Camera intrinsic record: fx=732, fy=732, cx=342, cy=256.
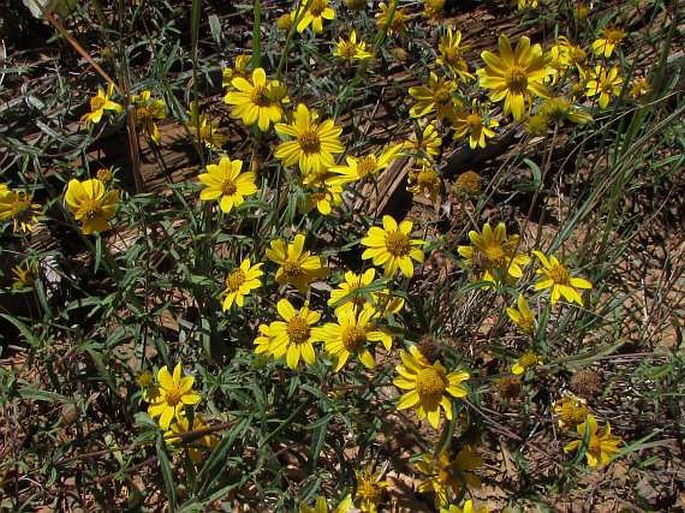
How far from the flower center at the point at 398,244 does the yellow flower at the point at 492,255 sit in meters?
0.19

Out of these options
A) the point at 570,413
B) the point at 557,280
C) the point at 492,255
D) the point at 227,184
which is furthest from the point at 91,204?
the point at 570,413

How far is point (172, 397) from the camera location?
2104 mm

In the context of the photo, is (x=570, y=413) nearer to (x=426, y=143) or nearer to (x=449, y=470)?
(x=449, y=470)

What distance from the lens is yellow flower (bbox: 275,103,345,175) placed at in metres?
2.22

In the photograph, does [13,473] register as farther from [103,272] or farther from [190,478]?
[103,272]

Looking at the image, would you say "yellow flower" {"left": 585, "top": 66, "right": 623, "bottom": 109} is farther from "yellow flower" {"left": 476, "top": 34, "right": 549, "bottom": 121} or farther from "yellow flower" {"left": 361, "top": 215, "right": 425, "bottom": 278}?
"yellow flower" {"left": 361, "top": 215, "right": 425, "bottom": 278}

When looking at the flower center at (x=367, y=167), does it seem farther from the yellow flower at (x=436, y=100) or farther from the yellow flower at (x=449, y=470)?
the yellow flower at (x=449, y=470)

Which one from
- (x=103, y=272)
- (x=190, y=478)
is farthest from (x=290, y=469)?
(x=103, y=272)

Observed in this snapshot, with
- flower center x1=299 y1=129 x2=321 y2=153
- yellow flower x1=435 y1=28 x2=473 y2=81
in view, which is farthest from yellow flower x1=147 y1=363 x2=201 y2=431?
yellow flower x1=435 y1=28 x2=473 y2=81

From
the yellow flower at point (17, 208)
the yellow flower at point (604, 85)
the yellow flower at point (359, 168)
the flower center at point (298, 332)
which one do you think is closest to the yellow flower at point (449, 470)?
the flower center at point (298, 332)

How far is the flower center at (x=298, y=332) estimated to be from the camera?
6.90 ft

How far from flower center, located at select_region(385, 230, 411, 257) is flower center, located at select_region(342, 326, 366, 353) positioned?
28 centimetres

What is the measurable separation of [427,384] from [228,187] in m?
0.85

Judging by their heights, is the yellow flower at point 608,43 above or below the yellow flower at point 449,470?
above
